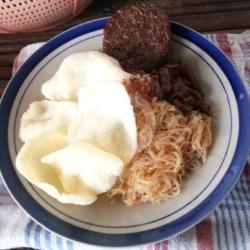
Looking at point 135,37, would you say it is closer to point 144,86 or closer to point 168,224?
point 144,86

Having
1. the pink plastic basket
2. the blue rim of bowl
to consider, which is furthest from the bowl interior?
the pink plastic basket

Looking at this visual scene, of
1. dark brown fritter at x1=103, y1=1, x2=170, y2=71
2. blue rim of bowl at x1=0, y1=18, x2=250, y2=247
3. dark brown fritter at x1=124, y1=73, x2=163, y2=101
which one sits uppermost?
dark brown fritter at x1=103, y1=1, x2=170, y2=71

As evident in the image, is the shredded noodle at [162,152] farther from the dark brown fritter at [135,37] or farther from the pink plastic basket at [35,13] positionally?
the pink plastic basket at [35,13]

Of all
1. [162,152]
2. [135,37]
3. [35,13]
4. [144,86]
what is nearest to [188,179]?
[162,152]

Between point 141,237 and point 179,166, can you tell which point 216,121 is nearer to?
point 179,166

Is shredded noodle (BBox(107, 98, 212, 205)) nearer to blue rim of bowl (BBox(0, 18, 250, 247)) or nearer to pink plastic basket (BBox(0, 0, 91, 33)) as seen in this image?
blue rim of bowl (BBox(0, 18, 250, 247))

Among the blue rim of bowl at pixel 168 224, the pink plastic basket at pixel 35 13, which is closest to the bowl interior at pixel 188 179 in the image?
the blue rim of bowl at pixel 168 224
